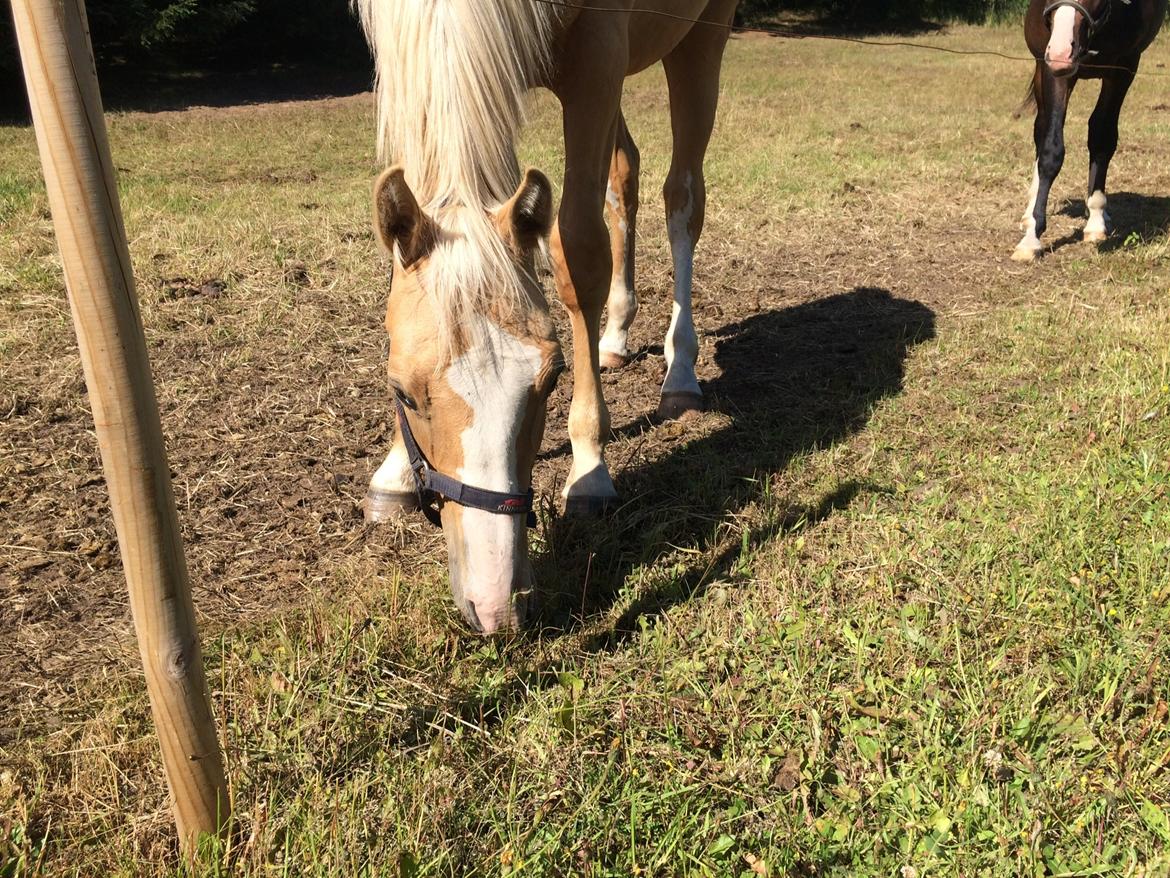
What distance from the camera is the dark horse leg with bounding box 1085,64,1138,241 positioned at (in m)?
6.33

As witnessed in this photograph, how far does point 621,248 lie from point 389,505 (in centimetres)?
206

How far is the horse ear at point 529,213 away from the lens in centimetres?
212

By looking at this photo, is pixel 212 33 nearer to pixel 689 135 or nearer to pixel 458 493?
pixel 689 135

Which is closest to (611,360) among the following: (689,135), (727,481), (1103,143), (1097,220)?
(689,135)

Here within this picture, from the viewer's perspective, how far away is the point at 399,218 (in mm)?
2109

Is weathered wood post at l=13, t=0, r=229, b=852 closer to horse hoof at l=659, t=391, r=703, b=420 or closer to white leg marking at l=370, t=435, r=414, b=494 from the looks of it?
white leg marking at l=370, t=435, r=414, b=494

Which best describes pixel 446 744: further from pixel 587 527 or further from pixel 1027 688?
pixel 1027 688

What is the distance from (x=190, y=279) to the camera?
522 cm

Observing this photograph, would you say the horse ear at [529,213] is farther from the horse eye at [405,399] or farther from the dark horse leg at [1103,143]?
the dark horse leg at [1103,143]

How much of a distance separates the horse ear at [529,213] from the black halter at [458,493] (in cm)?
55

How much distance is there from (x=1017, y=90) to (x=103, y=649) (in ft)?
48.5

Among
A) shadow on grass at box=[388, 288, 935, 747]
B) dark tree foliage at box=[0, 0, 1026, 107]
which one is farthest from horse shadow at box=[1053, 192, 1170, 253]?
dark tree foliage at box=[0, 0, 1026, 107]

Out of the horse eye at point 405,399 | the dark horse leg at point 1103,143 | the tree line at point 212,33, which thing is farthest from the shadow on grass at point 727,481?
the tree line at point 212,33

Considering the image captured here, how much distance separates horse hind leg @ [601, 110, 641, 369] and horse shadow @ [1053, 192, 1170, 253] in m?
3.67
